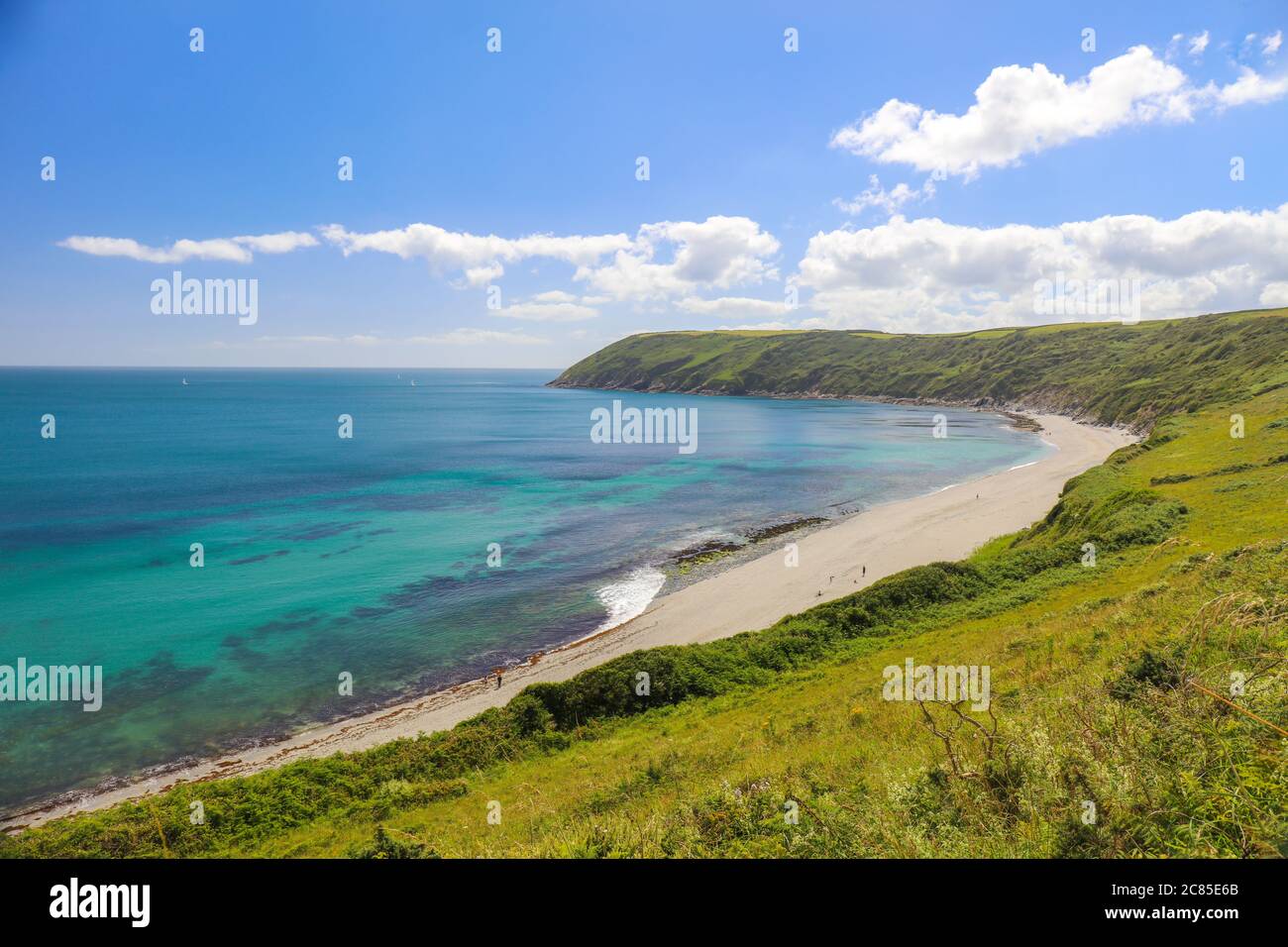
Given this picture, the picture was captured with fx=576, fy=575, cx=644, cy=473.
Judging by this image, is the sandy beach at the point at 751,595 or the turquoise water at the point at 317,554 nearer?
the sandy beach at the point at 751,595

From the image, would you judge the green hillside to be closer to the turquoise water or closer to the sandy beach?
the sandy beach

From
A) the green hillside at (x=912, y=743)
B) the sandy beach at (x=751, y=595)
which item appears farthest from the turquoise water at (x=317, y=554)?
the green hillside at (x=912, y=743)

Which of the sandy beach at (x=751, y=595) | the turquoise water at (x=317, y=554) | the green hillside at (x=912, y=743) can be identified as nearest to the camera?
the green hillside at (x=912, y=743)

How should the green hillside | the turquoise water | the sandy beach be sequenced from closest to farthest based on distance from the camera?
the green hillside
the sandy beach
the turquoise water

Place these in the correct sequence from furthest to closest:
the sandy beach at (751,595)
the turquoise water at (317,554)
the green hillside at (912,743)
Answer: the turquoise water at (317,554), the sandy beach at (751,595), the green hillside at (912,743)

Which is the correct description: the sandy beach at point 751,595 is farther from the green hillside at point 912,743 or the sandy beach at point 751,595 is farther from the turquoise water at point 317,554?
the green hillside at point 912,743

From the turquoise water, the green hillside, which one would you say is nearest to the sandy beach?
the turquoise water
